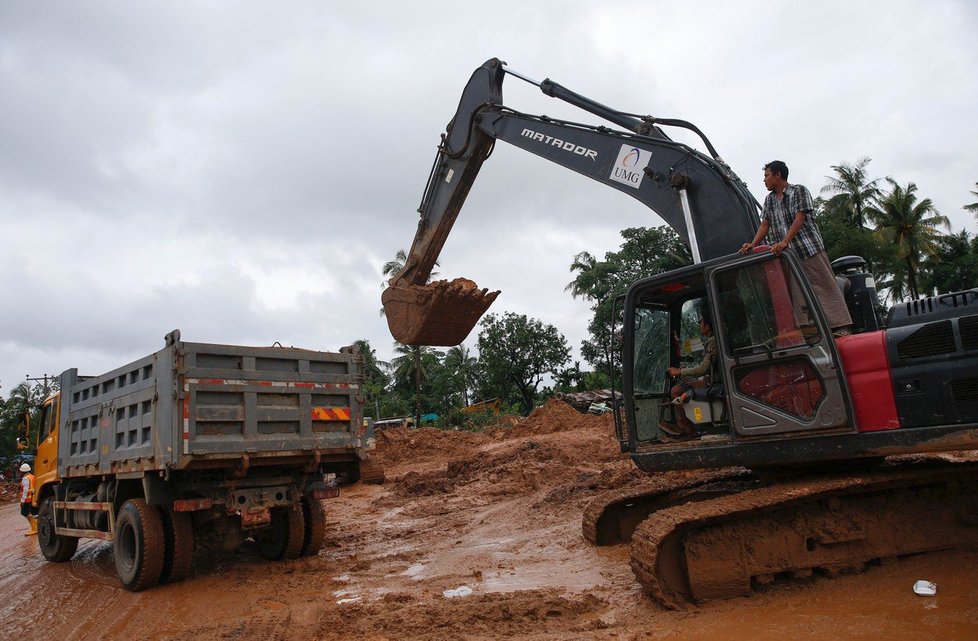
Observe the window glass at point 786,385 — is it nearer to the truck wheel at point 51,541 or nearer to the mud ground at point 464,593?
the mud ground at point 464,593

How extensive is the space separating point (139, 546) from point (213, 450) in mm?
1244

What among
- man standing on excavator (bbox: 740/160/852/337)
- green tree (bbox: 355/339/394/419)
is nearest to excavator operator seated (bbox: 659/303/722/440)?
man standing on excavator (bbox: 740/160/852/337)

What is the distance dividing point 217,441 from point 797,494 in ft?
16.8

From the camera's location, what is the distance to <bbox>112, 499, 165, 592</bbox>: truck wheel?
6.99 m

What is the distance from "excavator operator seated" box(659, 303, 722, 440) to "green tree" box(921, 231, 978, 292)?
111ft

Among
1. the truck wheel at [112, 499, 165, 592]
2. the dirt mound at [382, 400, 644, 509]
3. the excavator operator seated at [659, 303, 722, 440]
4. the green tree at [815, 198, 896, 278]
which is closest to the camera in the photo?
the excavator operator seated at [659, 303, 722, 440]

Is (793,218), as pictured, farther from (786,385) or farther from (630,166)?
(630,166)

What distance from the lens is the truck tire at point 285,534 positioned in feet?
26.1

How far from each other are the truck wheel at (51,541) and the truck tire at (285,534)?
337 cm

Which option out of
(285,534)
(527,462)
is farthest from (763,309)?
(527,462)

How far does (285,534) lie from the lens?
26.3 ft

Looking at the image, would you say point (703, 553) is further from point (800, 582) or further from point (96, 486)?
point (96, 486)

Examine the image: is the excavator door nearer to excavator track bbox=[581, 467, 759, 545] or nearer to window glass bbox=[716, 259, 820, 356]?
window glass bbox=[716, 259, 820, 356]

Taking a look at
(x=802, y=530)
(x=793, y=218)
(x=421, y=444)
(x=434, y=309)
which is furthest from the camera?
(x=421, y=444)
